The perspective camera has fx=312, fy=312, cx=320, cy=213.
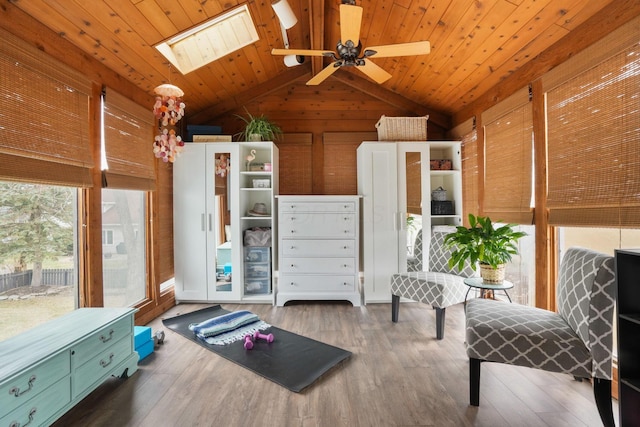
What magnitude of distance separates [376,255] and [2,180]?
125 inches

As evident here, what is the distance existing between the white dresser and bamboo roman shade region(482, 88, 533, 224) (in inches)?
56.0

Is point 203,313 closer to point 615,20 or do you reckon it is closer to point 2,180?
point 2,180

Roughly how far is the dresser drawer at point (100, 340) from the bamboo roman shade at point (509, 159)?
127 inches

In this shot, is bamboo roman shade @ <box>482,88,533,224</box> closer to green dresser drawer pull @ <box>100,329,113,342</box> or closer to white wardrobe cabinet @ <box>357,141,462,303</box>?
white wardrobe cabinet @ <box>357,141,462,303</box>

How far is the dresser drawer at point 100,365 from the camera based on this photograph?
1736mm

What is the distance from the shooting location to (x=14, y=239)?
1926 millimetres

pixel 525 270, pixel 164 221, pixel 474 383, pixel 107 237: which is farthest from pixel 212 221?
pixel 525 270

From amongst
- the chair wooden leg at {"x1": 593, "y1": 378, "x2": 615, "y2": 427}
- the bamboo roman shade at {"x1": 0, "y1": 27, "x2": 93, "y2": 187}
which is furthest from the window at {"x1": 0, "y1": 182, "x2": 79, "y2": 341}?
the chair wooden leg at {"x1": 593, "y1": 378, "x2": 615, "y2": 427}

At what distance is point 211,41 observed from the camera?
3.14 m

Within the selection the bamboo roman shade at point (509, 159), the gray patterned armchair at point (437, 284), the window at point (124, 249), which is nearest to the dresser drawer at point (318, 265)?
the gray patterned armchair at point (437, 284)

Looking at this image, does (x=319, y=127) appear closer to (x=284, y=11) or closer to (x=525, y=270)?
(x=284, y=11)

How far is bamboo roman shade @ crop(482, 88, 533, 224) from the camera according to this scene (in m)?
2.69

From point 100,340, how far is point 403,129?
351 cm

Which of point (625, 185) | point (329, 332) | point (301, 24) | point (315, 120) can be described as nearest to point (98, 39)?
point (301, 24)
